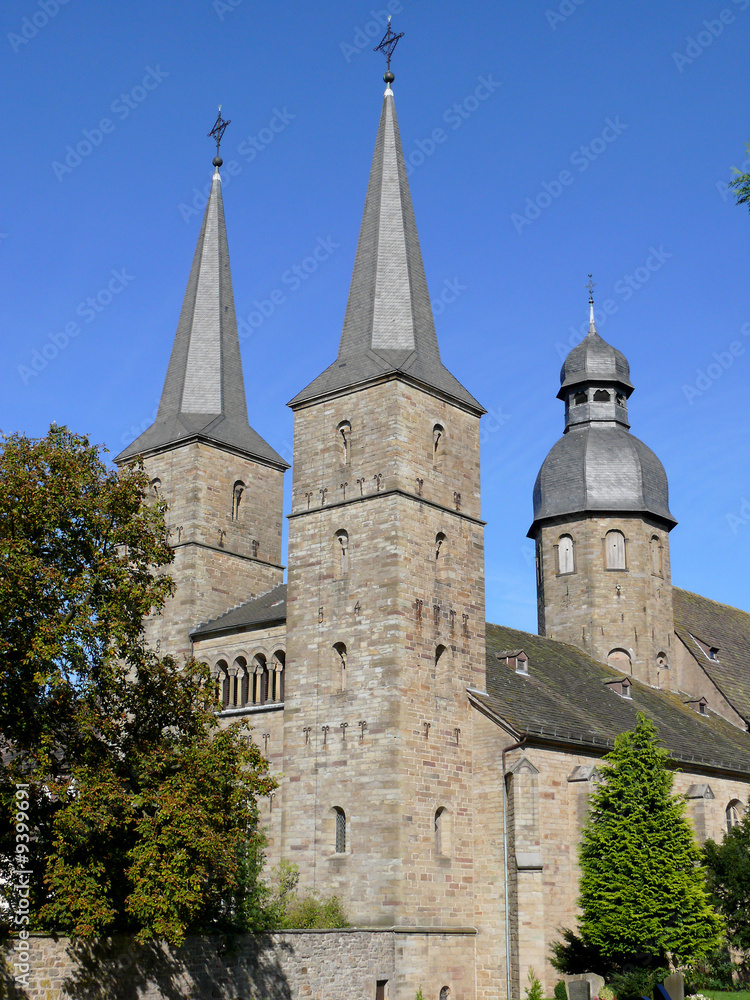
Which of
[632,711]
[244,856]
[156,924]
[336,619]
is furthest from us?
[632,711]

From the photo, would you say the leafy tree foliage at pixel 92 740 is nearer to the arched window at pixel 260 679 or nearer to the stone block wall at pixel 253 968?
the stone block wall at pixel 253 968

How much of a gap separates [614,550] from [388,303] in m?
15.2

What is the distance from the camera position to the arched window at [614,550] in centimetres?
4400

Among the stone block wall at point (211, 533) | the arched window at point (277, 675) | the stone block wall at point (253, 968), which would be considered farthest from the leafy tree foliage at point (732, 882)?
the stone block wall at point (211, 533)

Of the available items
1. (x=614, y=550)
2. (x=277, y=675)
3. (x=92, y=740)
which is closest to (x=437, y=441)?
(x=277, y=675)

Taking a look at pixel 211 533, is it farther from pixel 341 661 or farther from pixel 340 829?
pixel 340 829

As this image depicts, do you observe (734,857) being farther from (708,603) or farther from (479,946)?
(708,603)

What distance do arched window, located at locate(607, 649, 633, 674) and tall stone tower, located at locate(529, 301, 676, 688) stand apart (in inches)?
1.5

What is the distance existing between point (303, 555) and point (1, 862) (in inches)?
552

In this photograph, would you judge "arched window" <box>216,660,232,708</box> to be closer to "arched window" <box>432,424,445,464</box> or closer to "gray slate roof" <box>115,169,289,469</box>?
"gray slate roof" <box>115,169,289,469</box>

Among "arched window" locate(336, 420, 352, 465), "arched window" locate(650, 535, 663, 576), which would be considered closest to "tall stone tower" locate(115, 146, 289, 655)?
"arched window" locate(336, 420, 352, 465)

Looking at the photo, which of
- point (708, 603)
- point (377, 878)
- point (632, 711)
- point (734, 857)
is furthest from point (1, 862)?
point (708, 603)

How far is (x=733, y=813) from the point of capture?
38.1m

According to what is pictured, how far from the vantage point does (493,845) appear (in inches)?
1160
